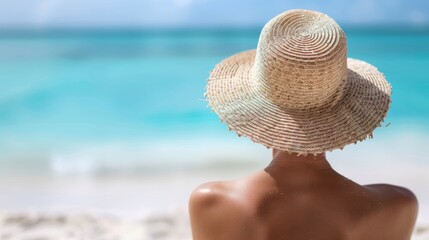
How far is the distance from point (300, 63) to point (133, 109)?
418cm

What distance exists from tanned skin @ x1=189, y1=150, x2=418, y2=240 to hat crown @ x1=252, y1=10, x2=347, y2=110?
0.11m

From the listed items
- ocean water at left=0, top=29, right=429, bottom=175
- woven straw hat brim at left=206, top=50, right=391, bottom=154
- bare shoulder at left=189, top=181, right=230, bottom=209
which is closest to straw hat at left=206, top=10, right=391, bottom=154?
woven straw hat brim at left=206, top=50, right=391, bottom=154

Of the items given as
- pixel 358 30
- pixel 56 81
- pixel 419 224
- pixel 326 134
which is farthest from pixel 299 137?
pixel 358 30

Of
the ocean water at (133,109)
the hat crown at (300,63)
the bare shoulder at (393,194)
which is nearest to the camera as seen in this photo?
the hat crown at (300,63)

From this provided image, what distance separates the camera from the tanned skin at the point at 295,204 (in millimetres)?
1026

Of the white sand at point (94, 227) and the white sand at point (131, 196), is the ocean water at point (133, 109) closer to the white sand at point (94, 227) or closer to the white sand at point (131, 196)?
the white sand at point (131, 196)

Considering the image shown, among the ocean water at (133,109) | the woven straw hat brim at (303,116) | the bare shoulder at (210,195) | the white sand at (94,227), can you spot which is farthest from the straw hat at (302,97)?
the ocean water at (133,109)

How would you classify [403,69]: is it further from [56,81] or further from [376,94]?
[376,94]

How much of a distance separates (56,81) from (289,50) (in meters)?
5.84

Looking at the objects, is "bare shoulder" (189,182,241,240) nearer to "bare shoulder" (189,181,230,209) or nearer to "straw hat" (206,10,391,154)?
"bare shoulder" (189,181,230,209)

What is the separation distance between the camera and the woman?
3.19 ft

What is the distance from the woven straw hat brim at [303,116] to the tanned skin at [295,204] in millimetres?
57

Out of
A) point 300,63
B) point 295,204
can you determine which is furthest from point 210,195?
point 300,63

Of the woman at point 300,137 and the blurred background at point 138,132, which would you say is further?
the blurred background at point 138,132
